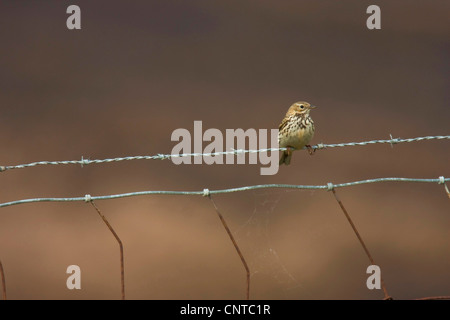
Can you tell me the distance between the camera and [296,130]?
4730 millimetres

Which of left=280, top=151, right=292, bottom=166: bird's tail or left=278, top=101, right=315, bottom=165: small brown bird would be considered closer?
left=278, top=101, right=315, bottom=165: small brown bird

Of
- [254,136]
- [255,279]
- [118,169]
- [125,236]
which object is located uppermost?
[254,136]

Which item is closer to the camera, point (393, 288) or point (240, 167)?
point (393, 288)

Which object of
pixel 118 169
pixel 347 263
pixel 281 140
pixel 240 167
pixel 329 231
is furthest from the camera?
pixel 240 167

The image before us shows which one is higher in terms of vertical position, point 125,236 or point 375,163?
point 375,163

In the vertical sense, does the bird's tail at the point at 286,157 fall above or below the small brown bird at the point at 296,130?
below

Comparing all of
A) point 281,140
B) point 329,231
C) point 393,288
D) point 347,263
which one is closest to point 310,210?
point 329,231

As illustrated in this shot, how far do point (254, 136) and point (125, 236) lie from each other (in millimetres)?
2914

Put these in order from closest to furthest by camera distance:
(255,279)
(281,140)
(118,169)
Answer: (281,140)
(255,279)
(118,169)

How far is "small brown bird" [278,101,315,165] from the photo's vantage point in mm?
4734

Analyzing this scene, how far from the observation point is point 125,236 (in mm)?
7922

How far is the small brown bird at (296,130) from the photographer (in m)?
4.73

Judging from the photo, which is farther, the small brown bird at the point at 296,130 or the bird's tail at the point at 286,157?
the bird's tail at the point at 286,157
